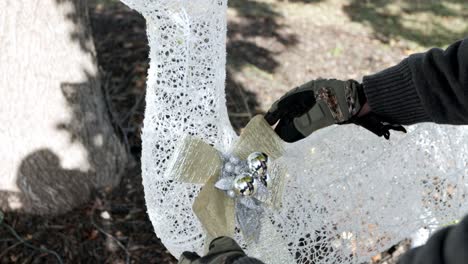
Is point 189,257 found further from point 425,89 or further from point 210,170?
point 425,89

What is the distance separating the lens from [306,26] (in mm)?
4086

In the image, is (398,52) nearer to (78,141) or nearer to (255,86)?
(255,86)

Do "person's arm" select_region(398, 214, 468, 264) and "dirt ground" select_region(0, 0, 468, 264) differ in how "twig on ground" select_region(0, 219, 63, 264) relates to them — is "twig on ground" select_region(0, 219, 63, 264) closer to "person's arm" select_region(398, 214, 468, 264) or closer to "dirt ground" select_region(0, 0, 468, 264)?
"dirt ground" select_region(0, 0, 468, 264)

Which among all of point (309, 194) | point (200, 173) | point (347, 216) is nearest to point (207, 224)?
point (200, 173)

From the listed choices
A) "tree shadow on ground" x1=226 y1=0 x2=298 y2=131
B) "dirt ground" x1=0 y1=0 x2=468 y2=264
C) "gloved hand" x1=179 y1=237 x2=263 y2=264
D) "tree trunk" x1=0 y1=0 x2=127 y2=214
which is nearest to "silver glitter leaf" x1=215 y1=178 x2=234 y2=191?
"gloved hand" x1=179 y1=237 x2=263 y2=264

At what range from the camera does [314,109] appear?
1469 millimetres

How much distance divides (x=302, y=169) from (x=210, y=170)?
13.7 inches

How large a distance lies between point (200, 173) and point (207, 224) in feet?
0.42

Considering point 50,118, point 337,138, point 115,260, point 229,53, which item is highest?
point 337,138

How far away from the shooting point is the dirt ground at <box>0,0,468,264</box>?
2307mm

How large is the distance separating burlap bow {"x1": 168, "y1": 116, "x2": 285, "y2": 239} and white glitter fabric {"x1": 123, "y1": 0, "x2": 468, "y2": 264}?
0.20 ft

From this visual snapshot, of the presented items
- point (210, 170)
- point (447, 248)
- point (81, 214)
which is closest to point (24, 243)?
point (81, 214)

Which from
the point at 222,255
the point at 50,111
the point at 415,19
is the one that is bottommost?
the point at 415,19

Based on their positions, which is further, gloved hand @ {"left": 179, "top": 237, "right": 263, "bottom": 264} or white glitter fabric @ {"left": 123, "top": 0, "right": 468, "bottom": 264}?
white glitter fabric @ {"left": 123, "top": 0, "right": 468, "bottom": 264}
